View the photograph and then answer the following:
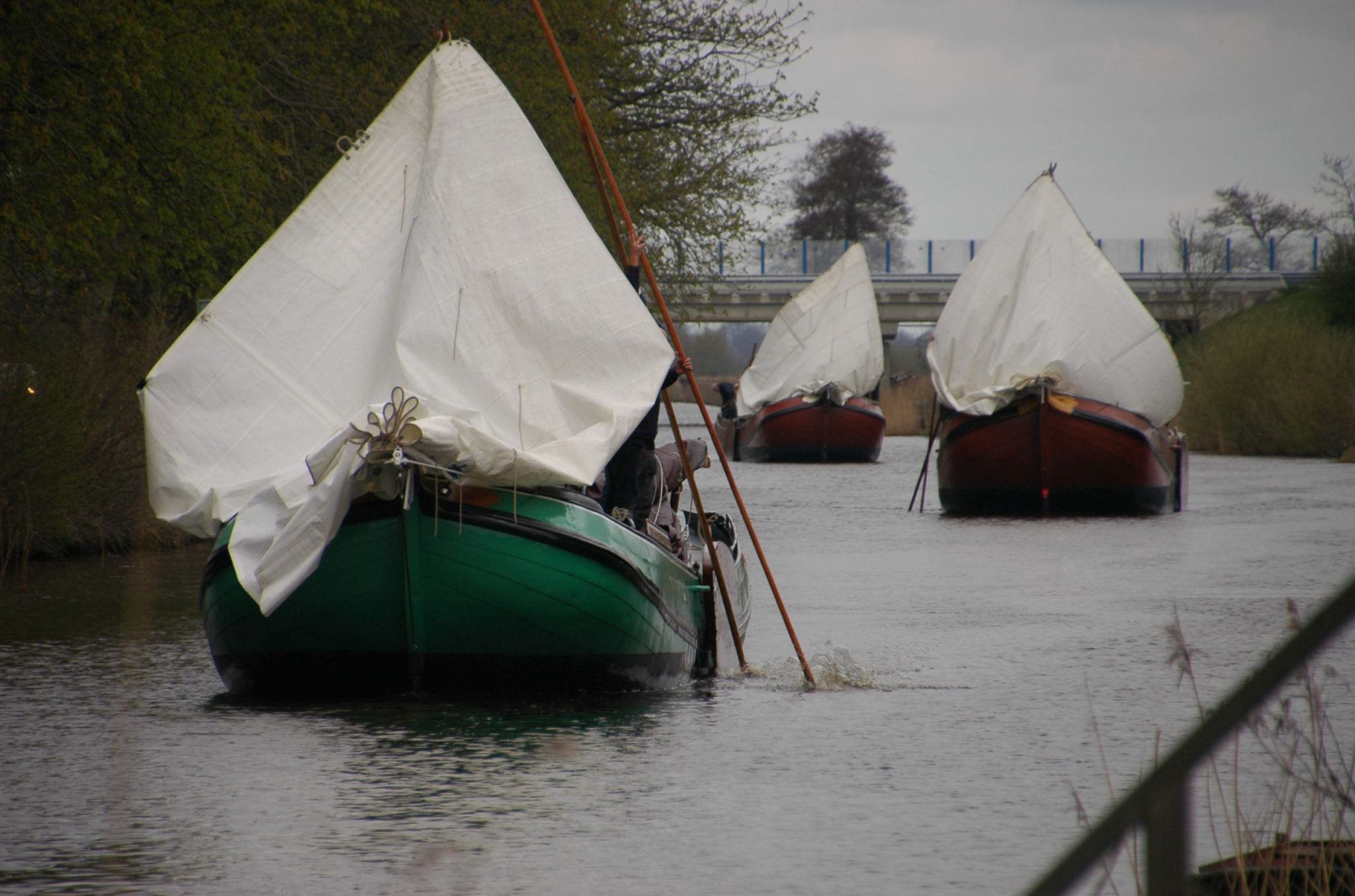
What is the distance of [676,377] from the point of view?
9.70 m

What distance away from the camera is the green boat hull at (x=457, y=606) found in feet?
27.0

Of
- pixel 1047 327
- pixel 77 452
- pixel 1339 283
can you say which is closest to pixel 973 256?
pixel 1339 283

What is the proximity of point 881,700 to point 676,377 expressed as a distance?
1.89 metres

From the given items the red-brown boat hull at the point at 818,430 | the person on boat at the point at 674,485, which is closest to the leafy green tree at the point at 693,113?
the red-brown boat hull at the point at 818,430

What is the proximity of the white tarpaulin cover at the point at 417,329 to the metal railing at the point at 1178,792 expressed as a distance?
6.37m

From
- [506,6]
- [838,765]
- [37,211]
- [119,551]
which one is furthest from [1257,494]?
[838,765]

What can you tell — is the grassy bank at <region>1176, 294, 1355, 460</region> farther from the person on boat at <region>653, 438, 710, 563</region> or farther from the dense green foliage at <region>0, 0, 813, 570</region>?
the person on boat at <region>653, 438, 710, 563</region>

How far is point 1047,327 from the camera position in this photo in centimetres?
2345

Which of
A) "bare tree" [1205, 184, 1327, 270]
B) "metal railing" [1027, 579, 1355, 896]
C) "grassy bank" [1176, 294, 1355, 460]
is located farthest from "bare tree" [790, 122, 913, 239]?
"metal railing" [1027, 579, 1355, 896]

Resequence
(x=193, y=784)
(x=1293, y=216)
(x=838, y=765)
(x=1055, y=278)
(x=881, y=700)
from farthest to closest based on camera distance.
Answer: (x=1293, y=216) < (x=1055, y=278) < (x=881, y=700) < (x=838, y=765) < (x=193, y=784)

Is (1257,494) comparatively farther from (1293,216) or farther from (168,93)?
(1293,216)

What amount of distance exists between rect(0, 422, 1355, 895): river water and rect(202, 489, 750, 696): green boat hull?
0.20 metres

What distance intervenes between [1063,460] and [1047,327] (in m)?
1.76

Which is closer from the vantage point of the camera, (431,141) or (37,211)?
(431,141)
